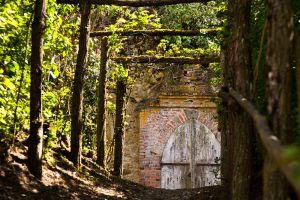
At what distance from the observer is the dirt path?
18.7 ft

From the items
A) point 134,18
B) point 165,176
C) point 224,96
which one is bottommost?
point 165,176

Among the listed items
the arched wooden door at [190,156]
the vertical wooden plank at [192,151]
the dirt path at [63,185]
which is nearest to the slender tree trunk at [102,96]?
the dirt path at [63,185]

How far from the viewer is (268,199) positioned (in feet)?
10.0

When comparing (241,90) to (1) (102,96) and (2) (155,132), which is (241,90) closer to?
(1) (102,96)

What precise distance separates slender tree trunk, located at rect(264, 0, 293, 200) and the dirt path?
3.43m

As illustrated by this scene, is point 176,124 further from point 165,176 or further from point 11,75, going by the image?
point 11,75

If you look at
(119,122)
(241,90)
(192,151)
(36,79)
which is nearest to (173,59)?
(119,122)

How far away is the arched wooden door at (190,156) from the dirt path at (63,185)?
5.66m

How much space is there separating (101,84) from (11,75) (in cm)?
575

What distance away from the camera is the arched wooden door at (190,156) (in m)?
16.0

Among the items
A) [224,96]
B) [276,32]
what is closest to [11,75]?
[224,96]

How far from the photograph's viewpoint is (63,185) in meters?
6.85

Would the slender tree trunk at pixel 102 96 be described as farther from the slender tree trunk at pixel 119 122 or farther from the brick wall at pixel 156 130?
the brick wall at pixel 156 130

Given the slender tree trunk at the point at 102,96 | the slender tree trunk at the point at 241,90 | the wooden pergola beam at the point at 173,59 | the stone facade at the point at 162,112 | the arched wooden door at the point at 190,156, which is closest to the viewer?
the slender tree trunk at the point at 241,90
